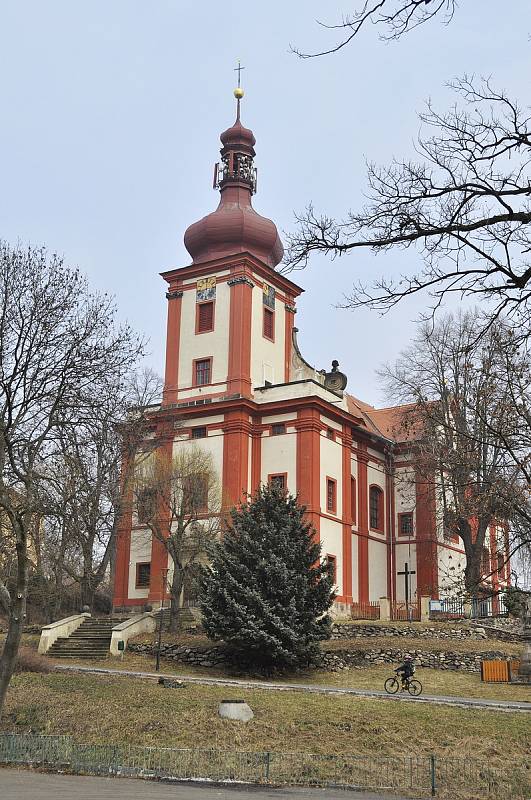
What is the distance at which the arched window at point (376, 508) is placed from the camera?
50.9 m

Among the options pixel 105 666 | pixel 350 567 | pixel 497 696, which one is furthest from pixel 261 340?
pixel 497 696

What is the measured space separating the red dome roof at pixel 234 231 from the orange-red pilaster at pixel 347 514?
9.89 meters

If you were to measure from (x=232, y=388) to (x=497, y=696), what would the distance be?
23317 millimetres

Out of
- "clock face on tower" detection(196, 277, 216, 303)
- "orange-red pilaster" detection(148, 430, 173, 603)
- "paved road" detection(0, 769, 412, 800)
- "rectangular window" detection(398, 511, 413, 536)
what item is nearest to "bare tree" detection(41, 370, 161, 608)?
"paved road" detection(0, 769, 412, 800)

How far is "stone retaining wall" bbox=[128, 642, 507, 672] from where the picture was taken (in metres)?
31.4

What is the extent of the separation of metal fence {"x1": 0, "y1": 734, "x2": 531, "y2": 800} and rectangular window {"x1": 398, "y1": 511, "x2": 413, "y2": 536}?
3495cm

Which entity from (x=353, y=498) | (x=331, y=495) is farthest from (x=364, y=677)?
(x=353, y=498)

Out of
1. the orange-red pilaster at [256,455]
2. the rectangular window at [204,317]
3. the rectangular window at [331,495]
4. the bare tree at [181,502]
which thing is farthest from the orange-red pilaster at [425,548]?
the rectangular window at [204,317]

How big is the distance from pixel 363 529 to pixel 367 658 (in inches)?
670

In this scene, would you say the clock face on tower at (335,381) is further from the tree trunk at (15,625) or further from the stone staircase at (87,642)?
the tree trunk at (15,625)

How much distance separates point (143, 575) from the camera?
1780 inches

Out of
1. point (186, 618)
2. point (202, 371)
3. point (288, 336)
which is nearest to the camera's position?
point (186, 618)

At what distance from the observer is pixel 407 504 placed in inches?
2050

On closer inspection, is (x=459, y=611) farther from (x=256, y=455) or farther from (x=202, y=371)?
(x=202, y=371)
